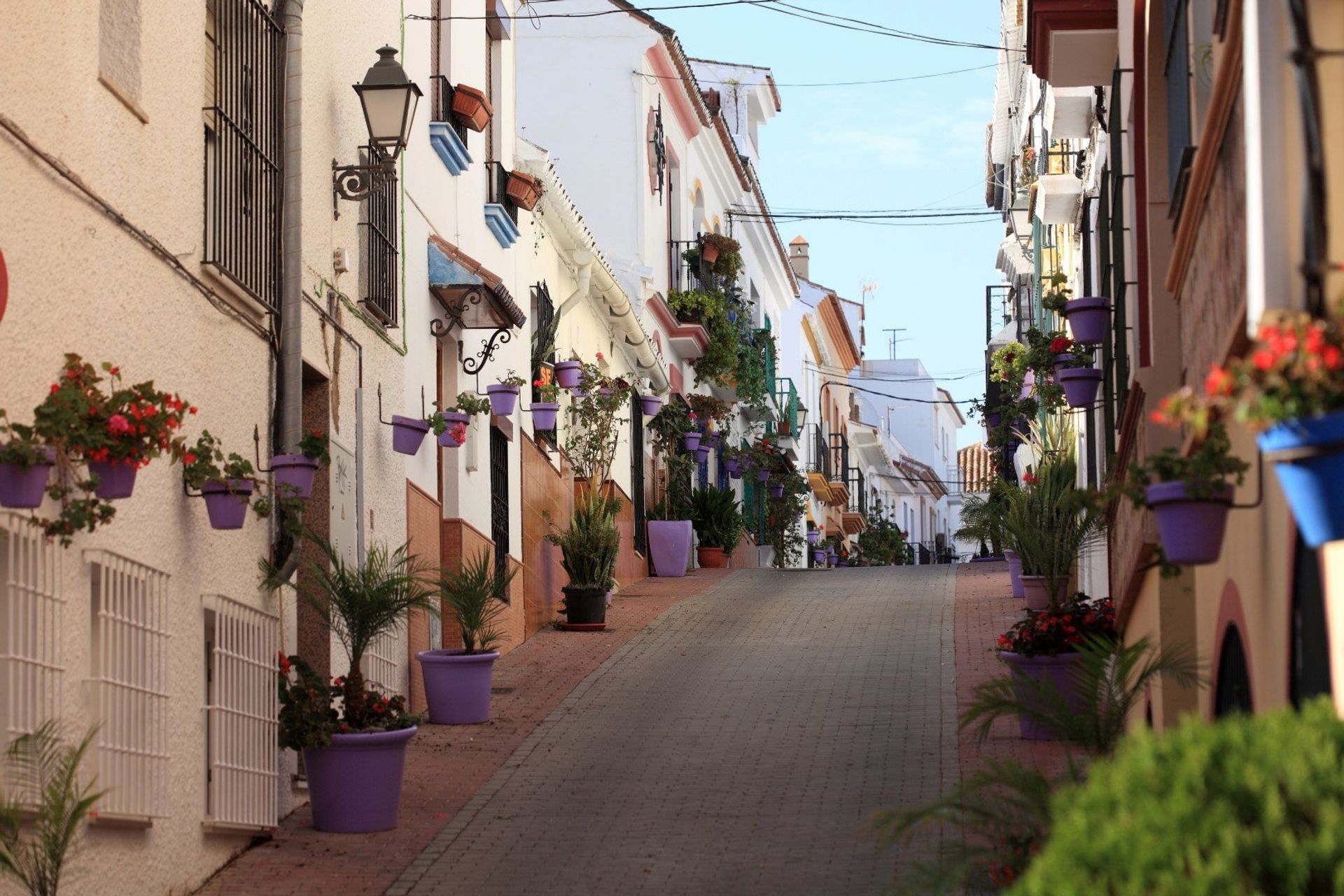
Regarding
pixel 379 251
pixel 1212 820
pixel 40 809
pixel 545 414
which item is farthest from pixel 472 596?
pixel 1212 820

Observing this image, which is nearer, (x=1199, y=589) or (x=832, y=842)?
(x=1199, y=589)

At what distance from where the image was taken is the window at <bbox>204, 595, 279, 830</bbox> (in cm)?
928

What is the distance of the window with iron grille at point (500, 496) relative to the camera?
55.7 feet

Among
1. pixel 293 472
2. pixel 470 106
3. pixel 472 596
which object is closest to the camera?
pixel 293 472

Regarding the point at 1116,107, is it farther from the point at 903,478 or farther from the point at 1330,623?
the point at 903,478

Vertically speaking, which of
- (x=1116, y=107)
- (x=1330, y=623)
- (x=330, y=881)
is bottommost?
(x=330, y=881)

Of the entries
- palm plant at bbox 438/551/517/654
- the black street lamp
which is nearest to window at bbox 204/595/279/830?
palm plant at bbox 438/551/517/654

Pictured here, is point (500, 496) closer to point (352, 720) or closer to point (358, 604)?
point (358, 604)

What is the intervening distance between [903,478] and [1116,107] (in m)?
46.5

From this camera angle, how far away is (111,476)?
22.9ft

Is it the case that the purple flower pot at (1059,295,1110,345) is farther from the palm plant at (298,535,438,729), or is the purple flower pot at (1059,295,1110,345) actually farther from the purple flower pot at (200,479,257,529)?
the purple flower pot at (200,479,257,529)

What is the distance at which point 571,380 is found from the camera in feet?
62.4

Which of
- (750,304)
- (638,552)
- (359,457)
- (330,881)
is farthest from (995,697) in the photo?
(750,304)

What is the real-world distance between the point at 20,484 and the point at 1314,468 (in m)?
4.40
